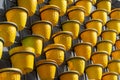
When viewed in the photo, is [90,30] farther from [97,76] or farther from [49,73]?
[49,73]

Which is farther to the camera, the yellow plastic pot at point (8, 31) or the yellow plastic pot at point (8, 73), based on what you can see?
the yellow plastic pot at point (8, 31)

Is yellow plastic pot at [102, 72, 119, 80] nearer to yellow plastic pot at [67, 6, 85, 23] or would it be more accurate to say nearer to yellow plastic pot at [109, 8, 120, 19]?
yellow plastic pot at [67, 6, 85, 23]

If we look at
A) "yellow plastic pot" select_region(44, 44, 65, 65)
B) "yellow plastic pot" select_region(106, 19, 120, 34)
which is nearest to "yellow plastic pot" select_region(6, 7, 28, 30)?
"yellow plastic pot" select_region(44, 44, 65, 65)

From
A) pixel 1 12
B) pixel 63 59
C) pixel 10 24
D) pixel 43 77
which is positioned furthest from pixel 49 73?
pixel 1 12

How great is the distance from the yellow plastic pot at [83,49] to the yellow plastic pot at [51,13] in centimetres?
18

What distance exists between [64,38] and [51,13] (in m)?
0.16

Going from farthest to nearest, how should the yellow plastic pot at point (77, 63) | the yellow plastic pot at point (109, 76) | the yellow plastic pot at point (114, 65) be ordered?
the yellow plastic pot at point (114, 65), the yellow plastic pot at point (109, 76), the yellow plastic pot at point (77, 63)

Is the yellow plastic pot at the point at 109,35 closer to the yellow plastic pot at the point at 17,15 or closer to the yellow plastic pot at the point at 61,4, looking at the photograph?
the yellow plastic pot at the point at 61,4

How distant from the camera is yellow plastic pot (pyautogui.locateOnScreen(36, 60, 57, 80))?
1.92 m

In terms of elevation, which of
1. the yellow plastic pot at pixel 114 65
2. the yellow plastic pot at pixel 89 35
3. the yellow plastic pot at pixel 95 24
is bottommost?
the yellow plastic pot at pixel 114 65

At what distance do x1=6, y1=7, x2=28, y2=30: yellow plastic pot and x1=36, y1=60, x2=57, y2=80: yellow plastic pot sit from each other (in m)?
0.22

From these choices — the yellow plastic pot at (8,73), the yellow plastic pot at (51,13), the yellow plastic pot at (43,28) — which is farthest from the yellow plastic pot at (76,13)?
the yellow plastic pot at (8,73)

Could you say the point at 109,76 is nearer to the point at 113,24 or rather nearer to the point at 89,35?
the point at 89,35

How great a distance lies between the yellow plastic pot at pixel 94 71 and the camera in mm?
2131
